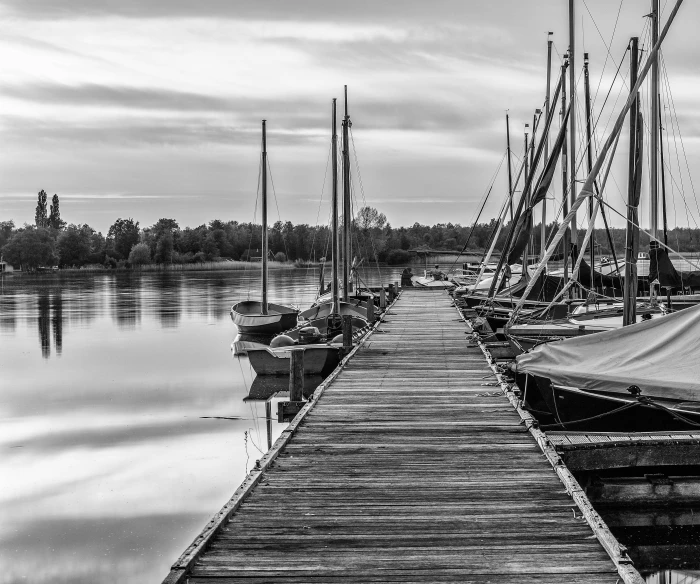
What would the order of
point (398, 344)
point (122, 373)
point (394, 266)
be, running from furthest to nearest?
point (394, 266) → point (122, 373) → point (398, 344)

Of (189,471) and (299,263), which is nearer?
(189,471)

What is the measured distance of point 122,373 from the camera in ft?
87.8

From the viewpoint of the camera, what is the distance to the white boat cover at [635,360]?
477 inches

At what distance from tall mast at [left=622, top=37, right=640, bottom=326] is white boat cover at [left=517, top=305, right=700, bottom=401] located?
304 centimetres

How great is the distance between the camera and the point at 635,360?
41.3 ft

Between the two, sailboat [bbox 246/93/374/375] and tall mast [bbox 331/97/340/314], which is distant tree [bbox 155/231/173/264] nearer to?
tall mast [bbox 331/97/340/314]

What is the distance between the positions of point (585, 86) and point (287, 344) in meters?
14.3

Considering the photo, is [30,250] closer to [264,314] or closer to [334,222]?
[264,314]

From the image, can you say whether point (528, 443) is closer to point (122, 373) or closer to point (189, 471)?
point (189, 471)

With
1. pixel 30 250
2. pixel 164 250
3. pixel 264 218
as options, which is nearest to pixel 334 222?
pixel 264 218

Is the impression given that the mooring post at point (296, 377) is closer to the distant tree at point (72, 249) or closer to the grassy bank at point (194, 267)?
the grassy bank at point (194, 267)

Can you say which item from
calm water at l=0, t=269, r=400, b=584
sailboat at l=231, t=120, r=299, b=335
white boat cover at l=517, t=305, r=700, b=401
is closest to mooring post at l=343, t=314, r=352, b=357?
calm water at l=0, t=269, r=400, b=584

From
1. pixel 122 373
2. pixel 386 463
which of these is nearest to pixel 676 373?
pixel 386 463

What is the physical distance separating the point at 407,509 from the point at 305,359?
14484 millimetres
